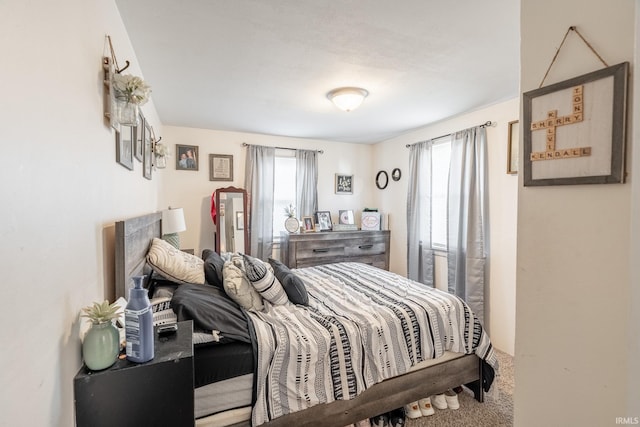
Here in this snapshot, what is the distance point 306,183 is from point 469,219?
2.34 m

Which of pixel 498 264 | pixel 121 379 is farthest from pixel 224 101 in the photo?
pixel 498 264

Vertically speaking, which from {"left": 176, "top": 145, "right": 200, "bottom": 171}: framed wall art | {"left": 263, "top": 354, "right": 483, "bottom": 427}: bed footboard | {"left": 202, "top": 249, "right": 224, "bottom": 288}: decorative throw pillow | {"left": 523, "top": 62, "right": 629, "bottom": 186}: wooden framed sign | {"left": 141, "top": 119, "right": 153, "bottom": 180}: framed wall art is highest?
{"left": 176, "top": 145, "right": 200, "bottom": 171}: framed wall art

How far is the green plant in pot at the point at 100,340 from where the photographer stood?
0.88 meters

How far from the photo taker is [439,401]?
2.04 m

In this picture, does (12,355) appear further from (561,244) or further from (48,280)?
(561,244)

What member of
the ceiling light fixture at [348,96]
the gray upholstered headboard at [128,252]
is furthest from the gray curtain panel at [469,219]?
the gray upholstered headboard at [128,252]

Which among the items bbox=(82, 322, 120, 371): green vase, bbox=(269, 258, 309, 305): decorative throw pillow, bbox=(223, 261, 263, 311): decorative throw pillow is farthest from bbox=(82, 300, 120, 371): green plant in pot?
bbox=(269, 258, 309, 305): decorative throw pillow

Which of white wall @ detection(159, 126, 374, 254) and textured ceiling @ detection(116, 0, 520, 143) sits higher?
textured ceiling @ detection(116, 0, 520, 143)

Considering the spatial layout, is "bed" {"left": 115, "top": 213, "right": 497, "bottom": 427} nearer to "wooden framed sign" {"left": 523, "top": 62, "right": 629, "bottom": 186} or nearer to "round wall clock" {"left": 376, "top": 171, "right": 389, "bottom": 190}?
"wooden framed sign" {"left": 523, "top": 62, "right": 629, "bottom": 186}

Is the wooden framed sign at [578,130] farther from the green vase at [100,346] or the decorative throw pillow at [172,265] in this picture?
the decorative throw pillow at [172,265]

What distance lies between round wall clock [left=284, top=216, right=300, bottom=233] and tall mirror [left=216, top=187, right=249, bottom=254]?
564mm

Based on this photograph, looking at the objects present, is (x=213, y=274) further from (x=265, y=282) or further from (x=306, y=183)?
(x=306, y=183)

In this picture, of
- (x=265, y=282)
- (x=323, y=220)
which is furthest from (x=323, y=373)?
(x=323, y=220)

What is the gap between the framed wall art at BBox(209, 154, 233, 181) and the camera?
406 cm
